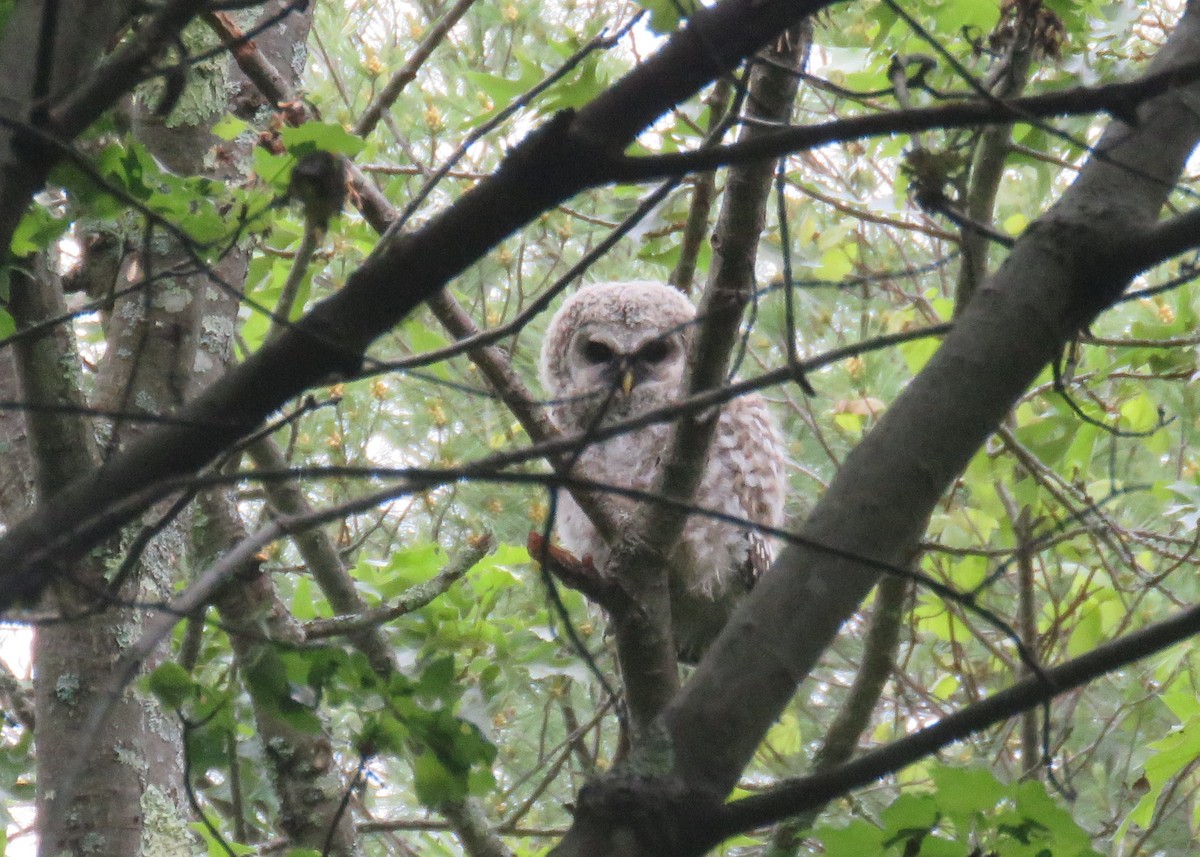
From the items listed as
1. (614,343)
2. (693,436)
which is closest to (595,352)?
(614,343)

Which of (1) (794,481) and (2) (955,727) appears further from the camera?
(1) (794,481)

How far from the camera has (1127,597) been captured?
4320 millimetres

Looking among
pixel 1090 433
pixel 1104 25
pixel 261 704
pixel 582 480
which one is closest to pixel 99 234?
pixel 261 704

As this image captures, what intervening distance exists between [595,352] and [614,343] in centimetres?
16

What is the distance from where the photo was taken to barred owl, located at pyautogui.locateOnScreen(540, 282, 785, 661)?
143 inches

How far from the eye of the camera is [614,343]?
428 centimetres

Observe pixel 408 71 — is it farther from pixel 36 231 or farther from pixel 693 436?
pixel 36 231

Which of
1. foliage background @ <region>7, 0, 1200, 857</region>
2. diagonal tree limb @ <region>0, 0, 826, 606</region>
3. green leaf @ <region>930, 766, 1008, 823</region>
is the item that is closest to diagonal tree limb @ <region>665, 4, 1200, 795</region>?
foliage background @ <region>7, 0, 1200, 857</region>

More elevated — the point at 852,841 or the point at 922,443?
the point at 922,443

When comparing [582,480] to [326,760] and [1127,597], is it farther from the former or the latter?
[1127,597]

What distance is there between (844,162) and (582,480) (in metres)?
4.22

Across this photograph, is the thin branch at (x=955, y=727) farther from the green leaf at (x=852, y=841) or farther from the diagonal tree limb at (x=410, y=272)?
the diagonal tree limb at (x=410, y=272)

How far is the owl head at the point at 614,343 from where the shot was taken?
4191mm

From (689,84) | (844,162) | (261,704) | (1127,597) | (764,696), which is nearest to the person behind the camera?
(689,84)
